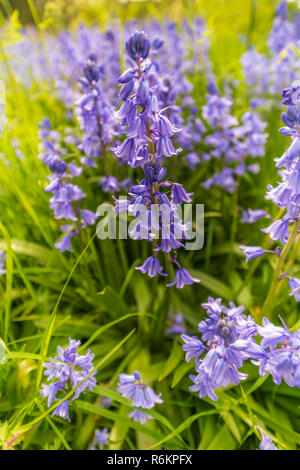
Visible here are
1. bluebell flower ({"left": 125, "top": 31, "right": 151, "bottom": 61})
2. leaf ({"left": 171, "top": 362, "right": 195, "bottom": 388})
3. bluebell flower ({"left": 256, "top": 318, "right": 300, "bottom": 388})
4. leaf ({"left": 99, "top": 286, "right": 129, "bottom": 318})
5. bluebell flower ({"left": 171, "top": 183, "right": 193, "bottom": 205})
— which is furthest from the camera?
leaf ({"left": 99, "top": 286, "right": 129, "bottom": 318})

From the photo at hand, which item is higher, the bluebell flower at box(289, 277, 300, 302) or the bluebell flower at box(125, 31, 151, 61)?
the bluebell flower at box(125, 31, 151, 61)

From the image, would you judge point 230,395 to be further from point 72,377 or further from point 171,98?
point 171,98

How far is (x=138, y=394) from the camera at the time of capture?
209 cm

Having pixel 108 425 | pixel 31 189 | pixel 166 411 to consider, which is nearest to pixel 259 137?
pixel 31 189

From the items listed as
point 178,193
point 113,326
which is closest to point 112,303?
point 113,326

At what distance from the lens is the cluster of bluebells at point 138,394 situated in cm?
208

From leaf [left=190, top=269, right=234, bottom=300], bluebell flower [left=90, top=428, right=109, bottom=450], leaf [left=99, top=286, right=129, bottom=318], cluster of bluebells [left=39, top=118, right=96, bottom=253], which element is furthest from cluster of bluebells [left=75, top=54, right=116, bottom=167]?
bluebell flower [left=90, top=428, right=109, bottom=450]

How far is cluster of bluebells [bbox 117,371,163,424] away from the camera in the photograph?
208cm

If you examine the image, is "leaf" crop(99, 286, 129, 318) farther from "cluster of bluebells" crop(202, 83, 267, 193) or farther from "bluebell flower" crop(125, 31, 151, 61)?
"cluster of bluebells" crop(202, 83, 267, 193)

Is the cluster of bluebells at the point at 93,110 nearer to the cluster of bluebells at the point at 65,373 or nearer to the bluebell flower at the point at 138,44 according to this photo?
the bluebell flower at the point at 138,44

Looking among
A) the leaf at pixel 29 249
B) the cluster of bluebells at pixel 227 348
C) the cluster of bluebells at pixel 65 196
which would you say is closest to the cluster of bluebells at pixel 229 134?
the cluster of bluebells at pixel 65 196

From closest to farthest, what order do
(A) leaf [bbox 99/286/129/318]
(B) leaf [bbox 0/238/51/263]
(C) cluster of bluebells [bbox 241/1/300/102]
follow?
(A) leaf [bbox 99/286/129/318] → (B) leaf [bbox 0/238/51/263] → (C) cluster of bluebells [bbox 241/1/300/102]

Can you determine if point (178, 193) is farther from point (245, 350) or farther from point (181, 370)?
point (181, 370)
